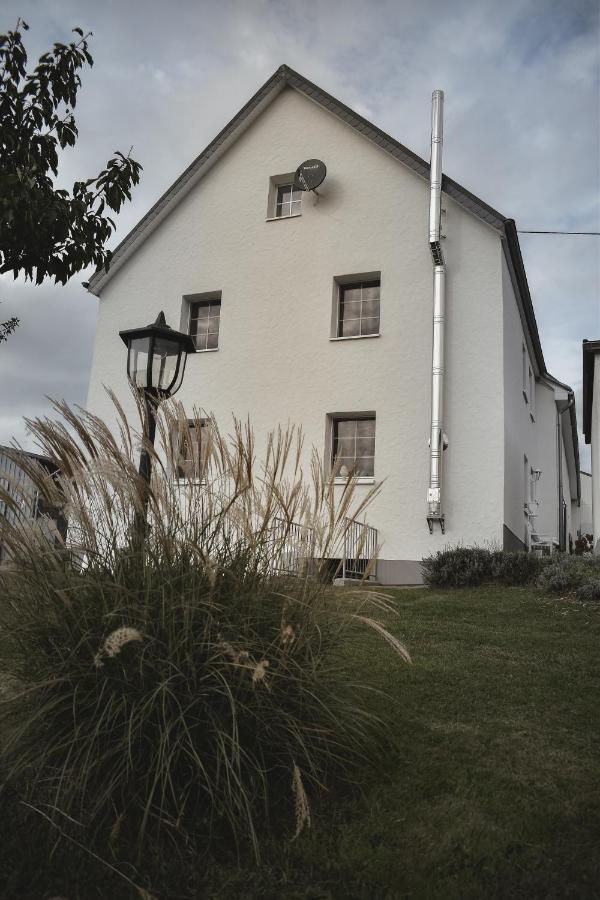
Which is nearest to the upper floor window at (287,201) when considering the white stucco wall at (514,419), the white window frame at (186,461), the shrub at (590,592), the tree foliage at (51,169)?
the white stucco wall at (514,419)

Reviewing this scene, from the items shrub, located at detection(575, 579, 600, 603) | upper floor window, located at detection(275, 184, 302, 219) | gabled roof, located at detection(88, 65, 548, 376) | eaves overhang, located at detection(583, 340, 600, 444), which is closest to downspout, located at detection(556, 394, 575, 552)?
eaves overhang, located at detection(583, 340, 600, 444)

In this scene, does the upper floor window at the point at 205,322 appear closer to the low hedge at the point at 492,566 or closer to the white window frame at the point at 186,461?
the low hedge at the point at 492,566

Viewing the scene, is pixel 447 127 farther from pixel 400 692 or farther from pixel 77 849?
pixel 77 849

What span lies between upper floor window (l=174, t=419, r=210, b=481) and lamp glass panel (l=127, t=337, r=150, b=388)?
68.0 inches

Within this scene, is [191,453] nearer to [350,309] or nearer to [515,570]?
[515,570]

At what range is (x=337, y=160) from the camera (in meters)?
13.3

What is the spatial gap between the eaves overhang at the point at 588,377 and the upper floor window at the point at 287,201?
550 cm

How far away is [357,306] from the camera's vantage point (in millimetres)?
12977

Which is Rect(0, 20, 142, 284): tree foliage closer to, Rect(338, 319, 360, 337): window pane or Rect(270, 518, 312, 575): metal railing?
Rect(270, 518, 312, 575): metal railing

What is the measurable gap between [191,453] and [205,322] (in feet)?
37.3

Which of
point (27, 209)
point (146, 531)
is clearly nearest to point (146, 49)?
point (27, 209)

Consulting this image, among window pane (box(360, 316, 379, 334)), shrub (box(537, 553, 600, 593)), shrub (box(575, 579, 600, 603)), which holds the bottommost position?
shrub (box(575, 579, 600, 603))

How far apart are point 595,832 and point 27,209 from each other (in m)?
3.77

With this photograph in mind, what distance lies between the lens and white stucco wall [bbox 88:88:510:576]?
456 inches
